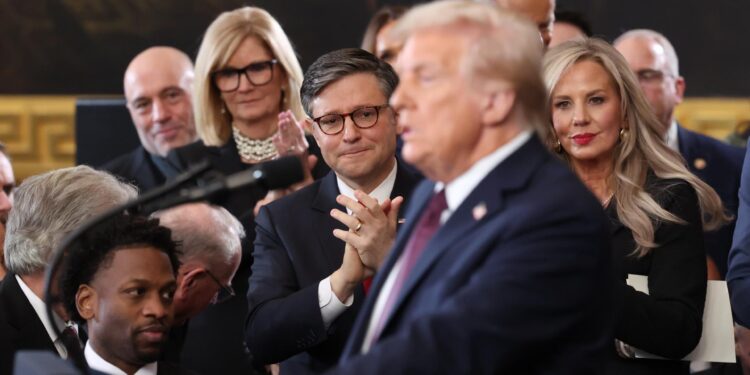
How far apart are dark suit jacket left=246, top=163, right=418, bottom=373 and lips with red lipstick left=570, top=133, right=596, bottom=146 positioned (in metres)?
0.42

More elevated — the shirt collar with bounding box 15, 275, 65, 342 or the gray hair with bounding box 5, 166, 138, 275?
the gray hair with bounding box 5, 166, 138, 275

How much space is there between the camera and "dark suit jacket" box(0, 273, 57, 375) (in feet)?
10.8

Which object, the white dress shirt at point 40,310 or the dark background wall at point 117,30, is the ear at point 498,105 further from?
the dark background wall at point 117,30

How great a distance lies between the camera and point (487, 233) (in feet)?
7.32

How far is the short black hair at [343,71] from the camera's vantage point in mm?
3385

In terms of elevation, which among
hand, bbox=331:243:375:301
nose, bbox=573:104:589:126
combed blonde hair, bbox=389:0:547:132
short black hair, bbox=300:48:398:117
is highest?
combed blonde hair, bbox=389:0:547:132

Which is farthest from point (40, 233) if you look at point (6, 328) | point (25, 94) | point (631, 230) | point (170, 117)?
point (25, 94)

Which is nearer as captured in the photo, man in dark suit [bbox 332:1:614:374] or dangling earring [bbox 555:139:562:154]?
man in dark suit [bbox 332:1:614:374]

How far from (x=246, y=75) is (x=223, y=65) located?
9 centimetres

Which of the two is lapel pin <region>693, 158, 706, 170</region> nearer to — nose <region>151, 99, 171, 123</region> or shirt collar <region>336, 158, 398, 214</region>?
shirt collar <region>336, 158, 398, 214</region>

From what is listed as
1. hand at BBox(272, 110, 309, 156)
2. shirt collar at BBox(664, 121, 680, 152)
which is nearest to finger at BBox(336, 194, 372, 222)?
hand at BBox(272, 110, 309, 156)

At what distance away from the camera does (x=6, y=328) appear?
3305mm

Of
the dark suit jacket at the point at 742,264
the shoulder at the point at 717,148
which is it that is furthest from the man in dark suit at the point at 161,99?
the dark suit jacket at the point at 742,264

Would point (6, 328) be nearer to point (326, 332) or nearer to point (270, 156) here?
point (326, 332)
